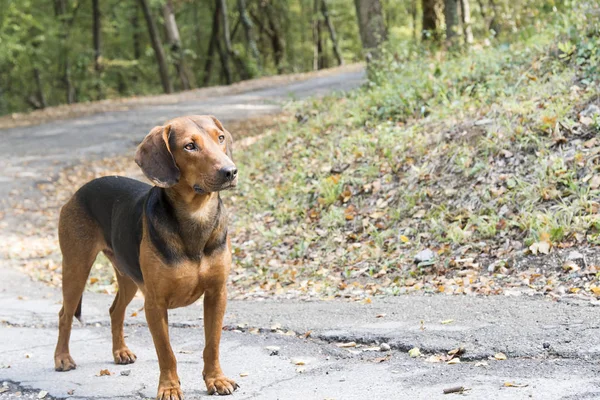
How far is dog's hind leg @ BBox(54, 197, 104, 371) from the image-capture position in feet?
Answer: 17.2

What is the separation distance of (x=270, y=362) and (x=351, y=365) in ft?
2.02

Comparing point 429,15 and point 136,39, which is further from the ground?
point 136,39

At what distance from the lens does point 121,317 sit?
5332 millimetres

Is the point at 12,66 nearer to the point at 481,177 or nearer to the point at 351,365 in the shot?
the point at 481,177

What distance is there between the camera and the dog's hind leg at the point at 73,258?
5254mm

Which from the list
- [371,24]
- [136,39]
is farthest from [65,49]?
[371,24]

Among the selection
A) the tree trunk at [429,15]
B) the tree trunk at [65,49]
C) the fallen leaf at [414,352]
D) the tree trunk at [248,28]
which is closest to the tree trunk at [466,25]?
the tree trunk at [429,15]

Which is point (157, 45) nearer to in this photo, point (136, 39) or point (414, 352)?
point (136, 39)

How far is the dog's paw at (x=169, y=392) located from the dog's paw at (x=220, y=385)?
0.73ft

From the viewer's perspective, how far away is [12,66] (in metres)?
32.1

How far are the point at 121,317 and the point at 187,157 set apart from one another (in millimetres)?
1881

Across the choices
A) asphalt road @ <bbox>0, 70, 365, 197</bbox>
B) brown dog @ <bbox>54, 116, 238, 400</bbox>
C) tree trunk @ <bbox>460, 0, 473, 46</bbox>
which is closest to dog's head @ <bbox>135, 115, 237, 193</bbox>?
brown dog @ <bbox>54, 116, 238, 400</bbox>

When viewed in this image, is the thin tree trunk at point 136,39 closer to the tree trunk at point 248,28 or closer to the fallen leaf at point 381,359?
the tree trunk at point 248,28

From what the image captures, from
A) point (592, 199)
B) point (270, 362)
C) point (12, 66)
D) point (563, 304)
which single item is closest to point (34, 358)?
point (270, 362)
